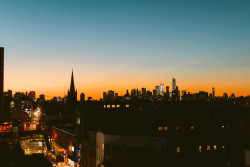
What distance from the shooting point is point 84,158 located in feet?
207

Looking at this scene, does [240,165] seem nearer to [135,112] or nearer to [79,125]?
[135,112]

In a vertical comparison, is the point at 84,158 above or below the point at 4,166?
below

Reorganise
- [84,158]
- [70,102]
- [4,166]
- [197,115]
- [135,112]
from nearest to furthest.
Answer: [4,166] < [84,158] < [197,115] < [135,112] < [70,102]

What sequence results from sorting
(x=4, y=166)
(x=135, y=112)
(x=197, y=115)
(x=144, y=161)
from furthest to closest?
1. (x=135, y=112)
2. (x=197, y=115)
3. (x=144, y=161)
4. (x=4, y=166)

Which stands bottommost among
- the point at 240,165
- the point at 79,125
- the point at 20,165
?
the point at 240,165

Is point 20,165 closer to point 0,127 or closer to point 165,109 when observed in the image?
point 165,109

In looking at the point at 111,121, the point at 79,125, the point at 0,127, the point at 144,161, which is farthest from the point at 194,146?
the point at 0,127

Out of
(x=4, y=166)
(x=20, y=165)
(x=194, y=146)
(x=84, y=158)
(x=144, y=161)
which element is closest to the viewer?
(x=4, y=166)

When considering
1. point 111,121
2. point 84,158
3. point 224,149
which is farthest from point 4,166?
point 224,149

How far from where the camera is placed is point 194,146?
2099 inches

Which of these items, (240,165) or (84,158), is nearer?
(240,165)

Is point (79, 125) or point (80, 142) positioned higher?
point (79, 125)

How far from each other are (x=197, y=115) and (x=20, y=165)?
142 feet

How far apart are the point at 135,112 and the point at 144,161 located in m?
35.0
